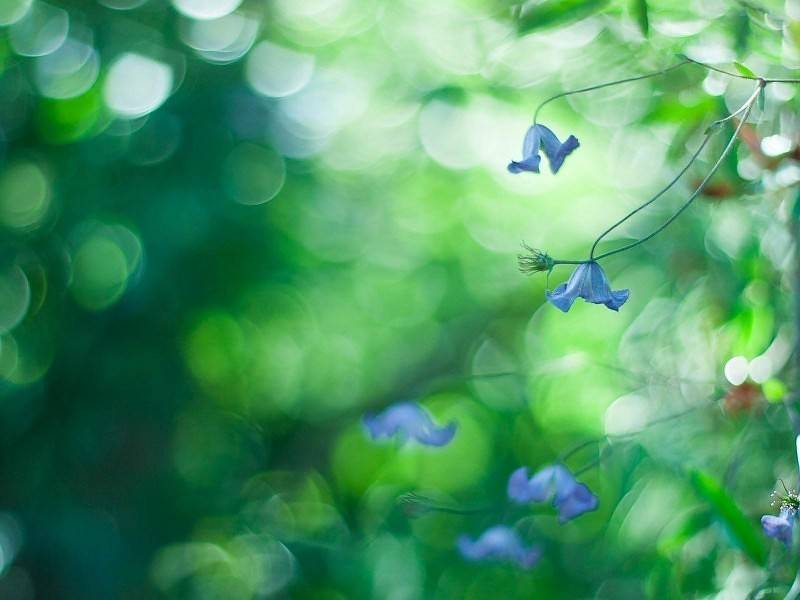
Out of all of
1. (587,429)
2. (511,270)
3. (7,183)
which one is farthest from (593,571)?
(7,183)

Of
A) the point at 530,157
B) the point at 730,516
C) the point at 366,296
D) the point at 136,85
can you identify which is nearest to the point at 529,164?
the point at 530,157

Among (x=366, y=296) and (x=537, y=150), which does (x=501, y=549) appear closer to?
(x=537, y=150)

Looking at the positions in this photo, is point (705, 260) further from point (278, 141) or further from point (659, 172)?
point (278, 141)

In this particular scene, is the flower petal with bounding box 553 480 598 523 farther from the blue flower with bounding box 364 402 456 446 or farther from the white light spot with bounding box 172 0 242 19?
the white light spot with bounding box 172 0 242 19

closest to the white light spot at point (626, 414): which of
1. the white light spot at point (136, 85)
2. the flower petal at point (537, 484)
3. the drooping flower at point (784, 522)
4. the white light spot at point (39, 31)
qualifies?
the flower petal at point (537, 484)

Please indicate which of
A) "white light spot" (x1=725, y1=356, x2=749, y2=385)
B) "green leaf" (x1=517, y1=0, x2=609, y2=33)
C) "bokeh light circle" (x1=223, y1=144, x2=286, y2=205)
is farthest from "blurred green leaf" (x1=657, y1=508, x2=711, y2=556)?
"bokeh light circle" (x1=223, y1=144, x2=286, y2=205)

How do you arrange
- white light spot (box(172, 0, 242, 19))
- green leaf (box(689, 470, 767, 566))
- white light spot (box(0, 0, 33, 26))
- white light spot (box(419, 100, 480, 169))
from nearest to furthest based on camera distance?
green leaf (box(689, 470, 767, 566)) < white light spot (box(0, 0, 33, 26)) < white light spot (box(172, 0, 242, 19)) < white light spot (box(419, 100, 480, 169))
